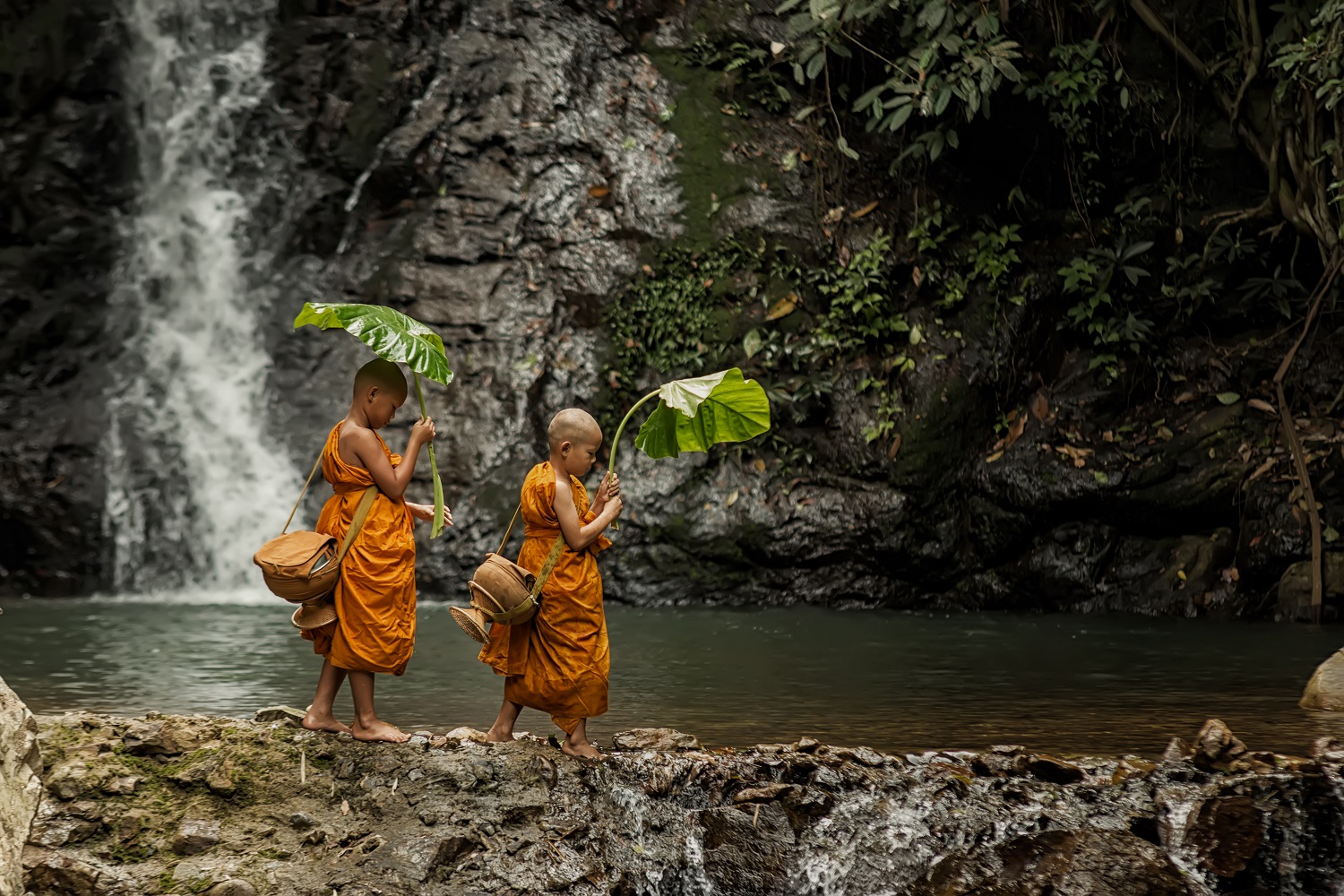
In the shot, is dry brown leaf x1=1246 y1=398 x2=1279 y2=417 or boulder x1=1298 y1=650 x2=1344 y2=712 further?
dry brown leaf x1=1246 y1=398 x2=1279 y2=417

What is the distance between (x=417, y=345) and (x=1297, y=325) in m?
8.28

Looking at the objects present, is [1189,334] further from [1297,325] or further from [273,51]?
[273,51]

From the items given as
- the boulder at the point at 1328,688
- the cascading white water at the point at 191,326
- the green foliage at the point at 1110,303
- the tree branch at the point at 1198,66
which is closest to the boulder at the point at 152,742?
the boulder at the point at 1328,688

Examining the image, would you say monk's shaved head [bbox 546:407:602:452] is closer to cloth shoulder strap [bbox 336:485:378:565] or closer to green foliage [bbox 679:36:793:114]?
cloth shoulder strap [bbox 336:485:378:565]

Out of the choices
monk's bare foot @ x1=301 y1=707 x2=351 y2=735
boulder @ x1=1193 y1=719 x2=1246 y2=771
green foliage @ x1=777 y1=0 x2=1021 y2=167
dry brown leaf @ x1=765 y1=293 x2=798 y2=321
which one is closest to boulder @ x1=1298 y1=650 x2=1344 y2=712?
boulder @ x1=1193 y1=719 x2=1246 y2=771

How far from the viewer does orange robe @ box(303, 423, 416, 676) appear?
412 cm

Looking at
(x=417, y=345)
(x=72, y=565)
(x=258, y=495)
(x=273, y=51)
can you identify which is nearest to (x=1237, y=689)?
(x=417, y=345)

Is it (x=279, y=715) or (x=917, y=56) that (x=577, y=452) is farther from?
(x=917, y=56)

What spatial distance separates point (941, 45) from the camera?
998 centimetres

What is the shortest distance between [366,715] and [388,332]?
1.38 metres

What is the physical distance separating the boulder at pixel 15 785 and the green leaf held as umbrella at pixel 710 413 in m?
2.02

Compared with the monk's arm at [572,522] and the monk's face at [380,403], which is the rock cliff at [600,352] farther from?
the monk's face at [380,403]

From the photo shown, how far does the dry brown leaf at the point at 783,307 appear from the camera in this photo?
10227 millimetres

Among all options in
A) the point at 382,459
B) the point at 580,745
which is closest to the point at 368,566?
the point at 382,459
